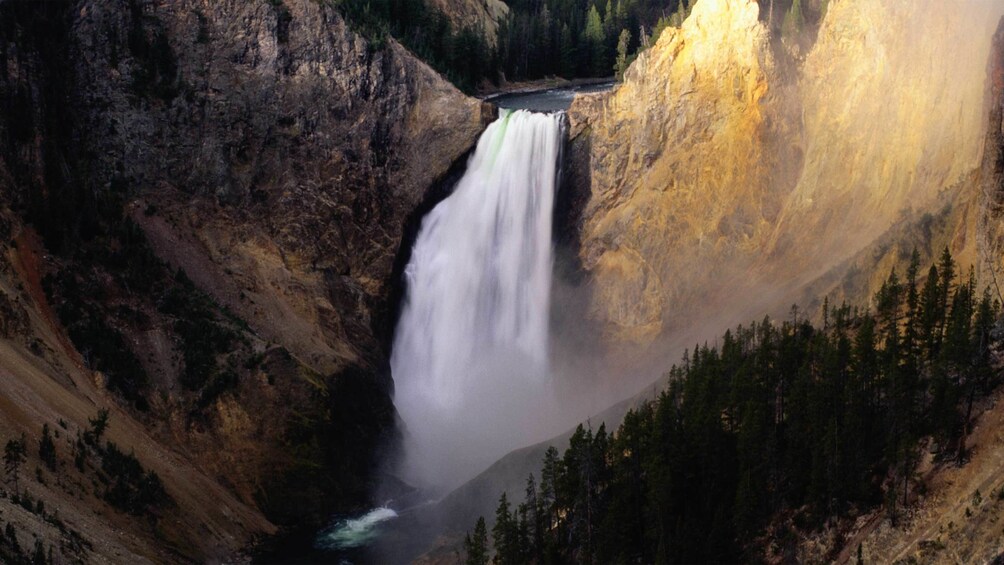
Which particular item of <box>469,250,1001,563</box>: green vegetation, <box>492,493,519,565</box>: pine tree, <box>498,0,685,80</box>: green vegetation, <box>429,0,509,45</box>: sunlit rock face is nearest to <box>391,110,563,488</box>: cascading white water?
<box>469,250,1001,563</box>: green vegetation

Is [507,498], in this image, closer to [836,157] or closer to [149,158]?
[836,157]

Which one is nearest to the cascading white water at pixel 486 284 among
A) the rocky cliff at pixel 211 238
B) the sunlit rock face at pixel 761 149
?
the rocky cliff at pixel 211 238

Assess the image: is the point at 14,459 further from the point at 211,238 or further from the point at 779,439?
the point at 779,439

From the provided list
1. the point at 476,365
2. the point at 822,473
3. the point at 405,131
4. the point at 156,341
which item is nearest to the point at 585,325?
the point at 476,365

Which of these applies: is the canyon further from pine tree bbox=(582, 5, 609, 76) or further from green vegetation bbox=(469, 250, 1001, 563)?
pine tree bbox=(582, 5, 609, 76)

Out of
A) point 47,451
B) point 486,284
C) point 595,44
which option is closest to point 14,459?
point 47,451
